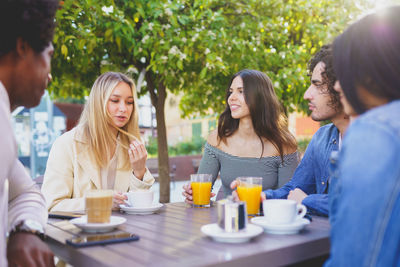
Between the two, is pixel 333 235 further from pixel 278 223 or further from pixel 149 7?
pixel 149 7

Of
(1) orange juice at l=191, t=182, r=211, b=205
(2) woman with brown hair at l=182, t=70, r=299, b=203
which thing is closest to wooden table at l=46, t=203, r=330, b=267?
(1) orange juice at l=191, t=182, r=211, b=205

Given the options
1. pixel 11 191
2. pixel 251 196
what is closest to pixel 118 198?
pixel 11 191

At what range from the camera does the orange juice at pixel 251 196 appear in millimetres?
1926

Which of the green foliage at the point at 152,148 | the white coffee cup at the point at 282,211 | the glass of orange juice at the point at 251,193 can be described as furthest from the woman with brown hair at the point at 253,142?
the green foliage at the point at 152,148

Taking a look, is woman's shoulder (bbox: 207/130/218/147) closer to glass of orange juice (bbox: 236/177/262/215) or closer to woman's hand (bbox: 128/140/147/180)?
woman's hand (bbox: 128/140/147/180)

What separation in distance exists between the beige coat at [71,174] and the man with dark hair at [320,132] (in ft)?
3.56

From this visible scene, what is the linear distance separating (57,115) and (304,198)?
11.6 m

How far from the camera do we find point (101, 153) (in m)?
2.78

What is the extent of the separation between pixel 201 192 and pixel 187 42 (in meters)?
2.58

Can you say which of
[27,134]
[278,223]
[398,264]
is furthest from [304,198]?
[27,134]

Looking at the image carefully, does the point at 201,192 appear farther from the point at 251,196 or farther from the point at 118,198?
the point at 118,198

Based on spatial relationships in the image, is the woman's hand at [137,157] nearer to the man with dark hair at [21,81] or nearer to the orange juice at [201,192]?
the orange juice at [201,192]

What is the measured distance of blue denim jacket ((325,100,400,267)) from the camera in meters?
0.92

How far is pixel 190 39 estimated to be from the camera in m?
4.36
